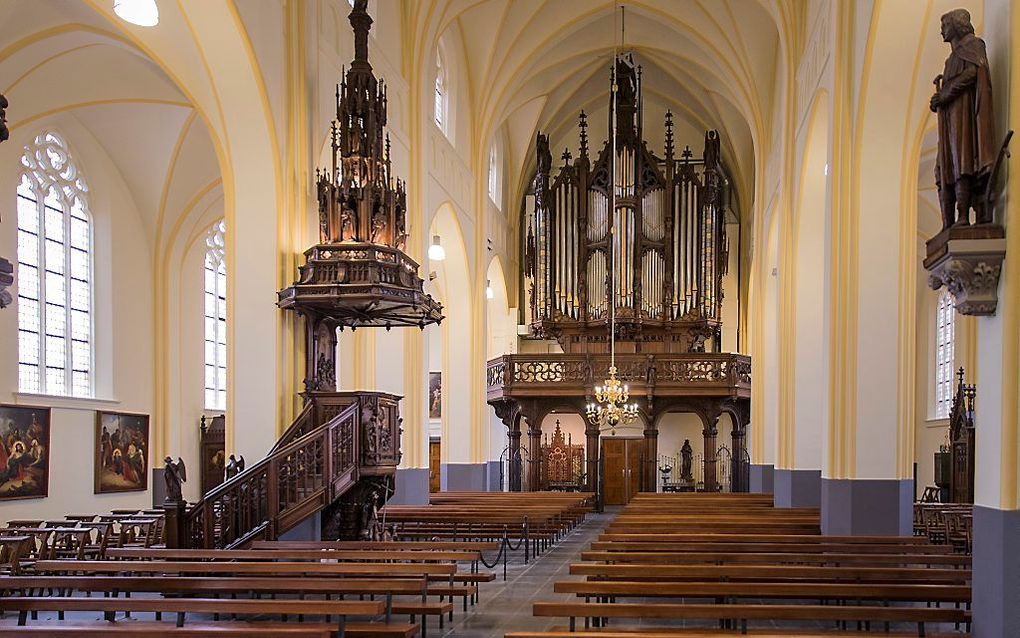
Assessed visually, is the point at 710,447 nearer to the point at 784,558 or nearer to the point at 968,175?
the point at 784,558

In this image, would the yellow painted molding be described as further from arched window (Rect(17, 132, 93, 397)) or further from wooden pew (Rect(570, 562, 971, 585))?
arched window (Rect(17, 132, 93, 397))

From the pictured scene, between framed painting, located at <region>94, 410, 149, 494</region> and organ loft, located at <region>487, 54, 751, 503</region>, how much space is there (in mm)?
9457

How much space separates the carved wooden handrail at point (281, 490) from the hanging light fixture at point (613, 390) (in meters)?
9.93

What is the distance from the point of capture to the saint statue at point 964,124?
607 cm

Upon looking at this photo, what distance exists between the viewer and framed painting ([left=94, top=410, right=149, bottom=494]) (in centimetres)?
1848

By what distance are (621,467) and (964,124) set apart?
2260cm

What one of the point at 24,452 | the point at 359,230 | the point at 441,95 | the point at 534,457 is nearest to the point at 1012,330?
the point at 359,230

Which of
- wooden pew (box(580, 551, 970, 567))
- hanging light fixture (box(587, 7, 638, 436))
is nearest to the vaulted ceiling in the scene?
hanging light fixture (box(587, 7, 638, 436))

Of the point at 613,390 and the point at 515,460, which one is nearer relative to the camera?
the point at 613,390

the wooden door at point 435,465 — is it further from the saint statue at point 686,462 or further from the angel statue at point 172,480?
the angel statue at point 172,480

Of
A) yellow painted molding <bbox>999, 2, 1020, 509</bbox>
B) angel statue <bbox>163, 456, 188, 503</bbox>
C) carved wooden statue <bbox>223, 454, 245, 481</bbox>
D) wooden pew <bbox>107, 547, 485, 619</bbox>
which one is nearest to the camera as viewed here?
yellow painted molding <bbox>999, 2, 1020, 509</bbox>

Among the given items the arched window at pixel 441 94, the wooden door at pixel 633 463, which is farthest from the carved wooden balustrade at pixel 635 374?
the arched window at pixel 441 94

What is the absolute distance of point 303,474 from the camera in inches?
435

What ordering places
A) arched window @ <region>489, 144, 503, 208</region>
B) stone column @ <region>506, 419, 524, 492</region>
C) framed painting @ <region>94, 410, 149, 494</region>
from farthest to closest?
1. arched window @ <region>489, 144, 503, 208</region>
2. stone column @ <region>506, 419, 524, 492</region>
3. framed painting @ <region>94, 410, 149, 494</region>
